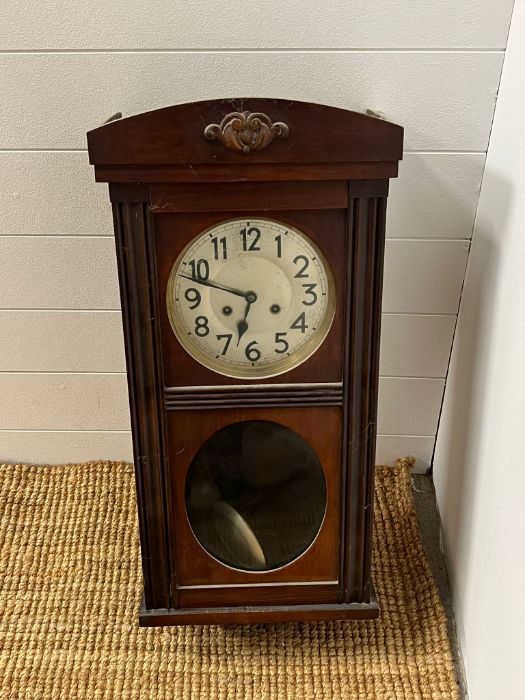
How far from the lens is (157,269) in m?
0.83

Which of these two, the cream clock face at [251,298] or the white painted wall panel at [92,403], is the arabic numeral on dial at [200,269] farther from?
the white painted wall panel at [92,403]

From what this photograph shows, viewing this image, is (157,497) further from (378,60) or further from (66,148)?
(378,60)

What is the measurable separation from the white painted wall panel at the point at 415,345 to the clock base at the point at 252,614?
418 millimetres

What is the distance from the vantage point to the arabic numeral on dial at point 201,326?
86 cm

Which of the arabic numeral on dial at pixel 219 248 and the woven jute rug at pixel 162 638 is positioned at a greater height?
the arabic numeral on dial at pixel 219 248

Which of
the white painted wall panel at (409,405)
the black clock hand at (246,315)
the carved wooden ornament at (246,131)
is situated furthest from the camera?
the white painted wall panel at (409,405)

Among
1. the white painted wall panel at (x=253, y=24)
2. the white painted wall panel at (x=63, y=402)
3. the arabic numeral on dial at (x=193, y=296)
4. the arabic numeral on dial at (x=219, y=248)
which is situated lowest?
the white painted wall panel at (x=63, y=402)

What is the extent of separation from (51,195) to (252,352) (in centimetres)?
43

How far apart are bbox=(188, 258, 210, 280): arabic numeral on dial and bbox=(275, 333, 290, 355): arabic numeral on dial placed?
4.4 inches

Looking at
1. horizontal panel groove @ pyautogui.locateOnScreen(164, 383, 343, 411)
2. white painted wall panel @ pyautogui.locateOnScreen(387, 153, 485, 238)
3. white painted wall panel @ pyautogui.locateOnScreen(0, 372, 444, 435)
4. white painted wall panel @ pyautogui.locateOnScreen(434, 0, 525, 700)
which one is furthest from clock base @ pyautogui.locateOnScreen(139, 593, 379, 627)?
white painted wall panel @ pyautogui.locateOnScreen(387, 153, 485, 238)

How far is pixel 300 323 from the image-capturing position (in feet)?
2.83

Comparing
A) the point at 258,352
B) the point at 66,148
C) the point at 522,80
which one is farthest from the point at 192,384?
the point at 522,80

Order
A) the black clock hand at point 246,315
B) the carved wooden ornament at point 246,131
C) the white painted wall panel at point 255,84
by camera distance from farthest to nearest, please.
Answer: the white painted wall panel at point 255,84, the black clock hand at point 246,315, the carved wooden ornament at point 246,131

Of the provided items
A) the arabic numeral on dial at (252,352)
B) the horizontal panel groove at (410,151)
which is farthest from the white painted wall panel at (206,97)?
the arabic numeral on dial at (252,352)
